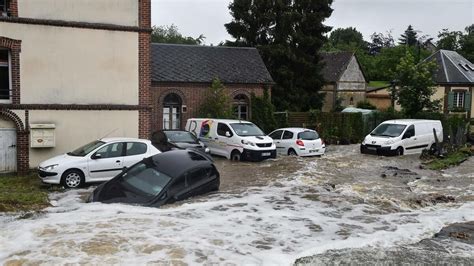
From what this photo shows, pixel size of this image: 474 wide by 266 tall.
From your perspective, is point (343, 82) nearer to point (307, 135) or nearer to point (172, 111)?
point (172, 111)

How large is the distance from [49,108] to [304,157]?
36.1 feet

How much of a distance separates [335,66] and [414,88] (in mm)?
20431

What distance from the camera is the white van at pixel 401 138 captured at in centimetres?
2430

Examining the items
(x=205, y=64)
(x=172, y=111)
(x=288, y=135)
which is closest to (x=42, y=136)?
(x=288, y=135)

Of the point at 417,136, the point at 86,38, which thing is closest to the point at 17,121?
the point at 86,38

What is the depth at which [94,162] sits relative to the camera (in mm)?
15086

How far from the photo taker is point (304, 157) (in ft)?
74.8

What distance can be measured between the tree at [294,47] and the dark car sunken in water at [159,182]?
80.1 feet

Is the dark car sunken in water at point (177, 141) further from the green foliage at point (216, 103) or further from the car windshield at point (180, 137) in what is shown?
the green foliage at point (216, 103)

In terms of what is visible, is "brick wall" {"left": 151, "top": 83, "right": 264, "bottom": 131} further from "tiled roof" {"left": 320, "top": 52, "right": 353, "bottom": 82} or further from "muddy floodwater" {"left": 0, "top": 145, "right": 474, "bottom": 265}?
"tiled roof" {"left": 320, "top": 52, "right": 353, "bottom": 82}

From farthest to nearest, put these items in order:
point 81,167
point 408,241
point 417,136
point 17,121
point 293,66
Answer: point 293,66, point 417,136, point 17,121, point 81,167, point 408,241

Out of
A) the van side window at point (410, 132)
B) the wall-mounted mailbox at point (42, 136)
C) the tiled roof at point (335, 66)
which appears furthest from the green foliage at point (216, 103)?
the tiled roof at point (335, 66)

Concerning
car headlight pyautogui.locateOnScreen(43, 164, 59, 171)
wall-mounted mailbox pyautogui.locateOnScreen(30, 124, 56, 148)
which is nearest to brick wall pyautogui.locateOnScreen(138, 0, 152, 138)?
wall-mounted mailbox pyautogui.locateOnScreen(30, 124, 56, 148)

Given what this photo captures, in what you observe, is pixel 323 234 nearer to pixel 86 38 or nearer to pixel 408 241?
pixel 408 241
